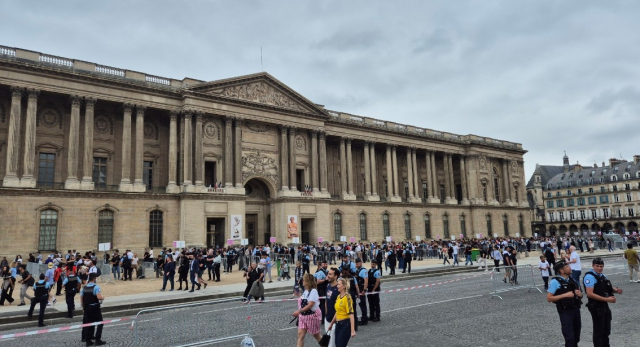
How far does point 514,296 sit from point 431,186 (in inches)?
1726

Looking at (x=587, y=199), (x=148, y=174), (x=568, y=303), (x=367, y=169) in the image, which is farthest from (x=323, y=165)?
(x=587, y=199)

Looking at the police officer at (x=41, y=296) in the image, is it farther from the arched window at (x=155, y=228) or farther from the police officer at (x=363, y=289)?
the arched window at (x=155, y=228)

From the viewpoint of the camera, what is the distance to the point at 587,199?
91.9 m

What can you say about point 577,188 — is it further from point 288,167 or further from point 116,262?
point 116,262

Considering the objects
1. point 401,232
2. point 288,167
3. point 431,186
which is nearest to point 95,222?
point 288,167

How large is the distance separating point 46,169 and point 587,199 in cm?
9714

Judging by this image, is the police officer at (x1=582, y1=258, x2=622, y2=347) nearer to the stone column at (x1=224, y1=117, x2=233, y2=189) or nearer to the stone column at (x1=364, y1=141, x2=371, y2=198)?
the stone column at (x1=224, y1=117, x2=233, y2=189)

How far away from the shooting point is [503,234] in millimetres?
64875

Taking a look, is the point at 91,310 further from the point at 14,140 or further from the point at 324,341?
the point at 14,140

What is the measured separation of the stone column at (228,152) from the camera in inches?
1564

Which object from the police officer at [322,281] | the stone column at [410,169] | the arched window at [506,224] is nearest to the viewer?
the police officer at [322,281]

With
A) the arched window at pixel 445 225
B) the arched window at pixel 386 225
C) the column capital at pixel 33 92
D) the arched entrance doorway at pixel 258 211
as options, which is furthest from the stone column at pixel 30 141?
the arched window at pixel 445 225

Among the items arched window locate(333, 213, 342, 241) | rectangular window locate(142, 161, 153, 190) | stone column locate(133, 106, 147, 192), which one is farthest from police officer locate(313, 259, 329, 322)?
arched window locate(333, 213, 342, 241)

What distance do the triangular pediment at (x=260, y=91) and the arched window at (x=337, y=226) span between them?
37.3 feet
